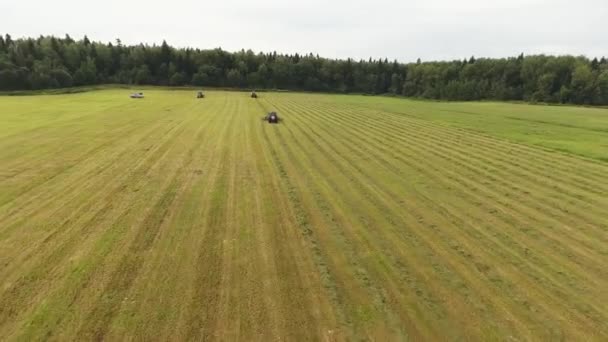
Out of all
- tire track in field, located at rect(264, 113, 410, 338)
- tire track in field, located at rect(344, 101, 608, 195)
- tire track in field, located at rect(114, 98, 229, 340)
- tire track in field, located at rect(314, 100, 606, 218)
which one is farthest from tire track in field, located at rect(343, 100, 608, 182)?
tire track in field, located at rect(114, 98, 229, 340)

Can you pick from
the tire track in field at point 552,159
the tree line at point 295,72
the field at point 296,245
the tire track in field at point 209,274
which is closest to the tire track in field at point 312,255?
the field at point 296,245

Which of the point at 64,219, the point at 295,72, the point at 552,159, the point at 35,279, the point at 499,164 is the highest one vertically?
the point at 295,72

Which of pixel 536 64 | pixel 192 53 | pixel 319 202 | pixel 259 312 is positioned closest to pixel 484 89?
pixel 536 64

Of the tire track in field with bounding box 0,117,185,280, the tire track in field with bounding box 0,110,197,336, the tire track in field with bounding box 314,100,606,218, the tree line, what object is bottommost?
the tire track in field with bounding box 0,110,197,336

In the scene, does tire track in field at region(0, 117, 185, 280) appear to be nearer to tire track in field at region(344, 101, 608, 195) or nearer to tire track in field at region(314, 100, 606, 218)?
tire track in field at region(314, 100, 606, 218)

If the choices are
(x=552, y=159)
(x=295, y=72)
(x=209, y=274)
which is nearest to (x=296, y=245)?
(x=209, y=274)

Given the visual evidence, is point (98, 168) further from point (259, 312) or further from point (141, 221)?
point (259, 312)

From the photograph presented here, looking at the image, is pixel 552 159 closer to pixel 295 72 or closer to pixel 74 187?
pixel 74 187

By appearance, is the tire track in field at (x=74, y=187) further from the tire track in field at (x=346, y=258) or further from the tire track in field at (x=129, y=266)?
the tire track in field at (x=346, y=258)
